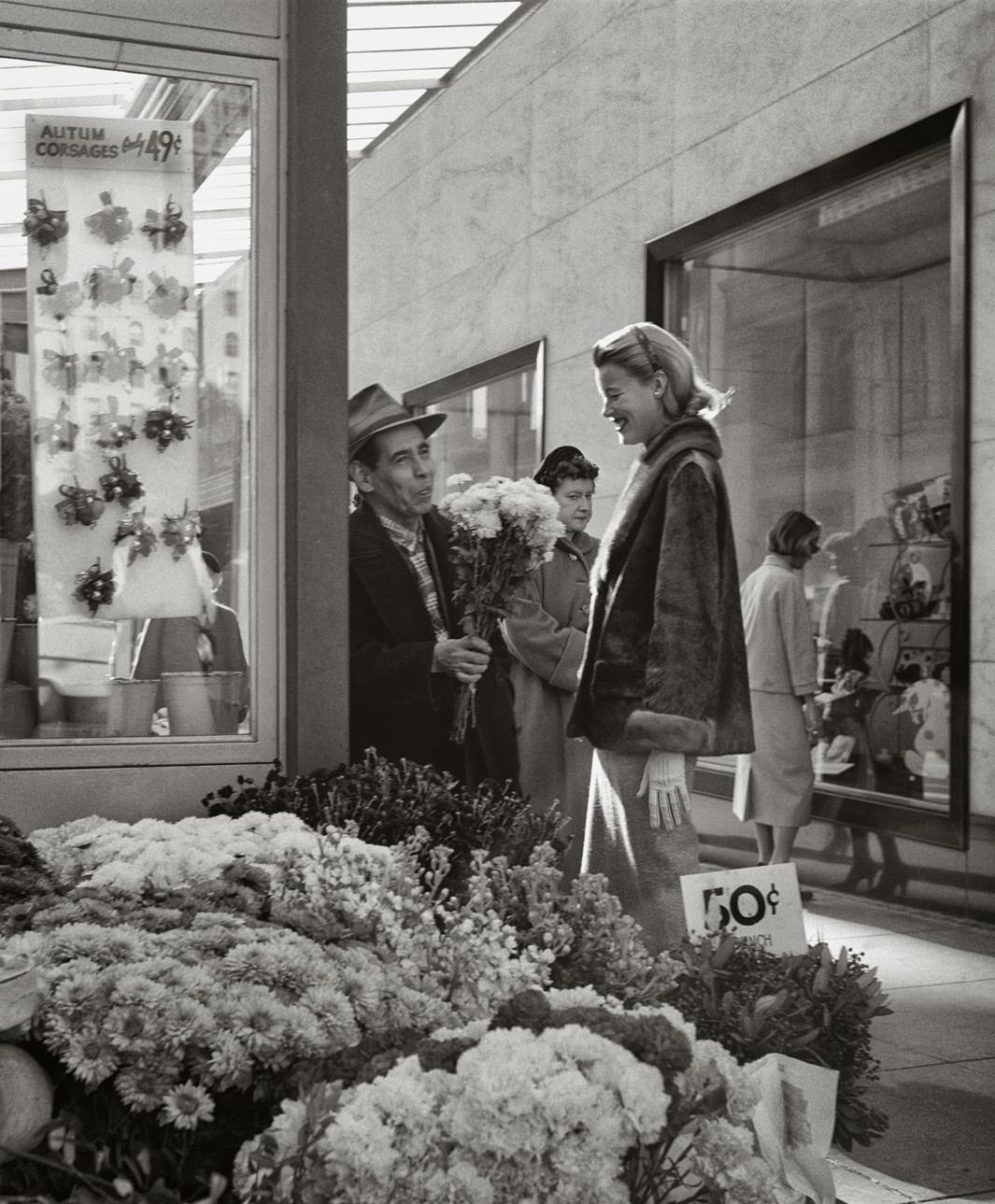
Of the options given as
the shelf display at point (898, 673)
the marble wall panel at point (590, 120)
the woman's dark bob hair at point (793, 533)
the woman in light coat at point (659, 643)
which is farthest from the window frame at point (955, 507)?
the woman in light coat at point (659, 643)

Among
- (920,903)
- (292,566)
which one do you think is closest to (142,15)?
(292,566)

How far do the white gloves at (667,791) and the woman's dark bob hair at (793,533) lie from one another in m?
4.16

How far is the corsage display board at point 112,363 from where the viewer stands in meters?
4.26

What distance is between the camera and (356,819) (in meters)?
3.76

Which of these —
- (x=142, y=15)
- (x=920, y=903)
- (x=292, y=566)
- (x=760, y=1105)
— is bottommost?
(x=920, y=903)

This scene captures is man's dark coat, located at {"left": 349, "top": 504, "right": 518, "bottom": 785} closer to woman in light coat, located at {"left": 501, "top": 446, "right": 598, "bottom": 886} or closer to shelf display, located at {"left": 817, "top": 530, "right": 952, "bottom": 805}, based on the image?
woman in light coat, located at {"left": 501, "top": 446, "right": 598, "bottom": 886}

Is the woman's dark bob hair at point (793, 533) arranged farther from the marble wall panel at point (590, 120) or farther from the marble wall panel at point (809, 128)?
the marble wall panel at point (590, 120)

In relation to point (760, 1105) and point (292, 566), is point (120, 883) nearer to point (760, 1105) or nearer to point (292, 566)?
point (760, 1105)

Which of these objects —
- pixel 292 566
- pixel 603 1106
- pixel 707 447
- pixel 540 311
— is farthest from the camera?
pixel 540 311

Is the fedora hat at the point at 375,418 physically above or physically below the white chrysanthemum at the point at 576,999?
above

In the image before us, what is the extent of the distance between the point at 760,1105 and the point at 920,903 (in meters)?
5.24

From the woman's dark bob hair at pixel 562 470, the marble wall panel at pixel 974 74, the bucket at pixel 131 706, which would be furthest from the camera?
the marble wall panel at pixel 974 74

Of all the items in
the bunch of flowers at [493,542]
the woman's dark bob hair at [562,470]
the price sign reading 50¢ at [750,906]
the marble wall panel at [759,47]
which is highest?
the marble wall panel at [759,47]

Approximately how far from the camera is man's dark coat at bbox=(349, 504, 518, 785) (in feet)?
15.3
